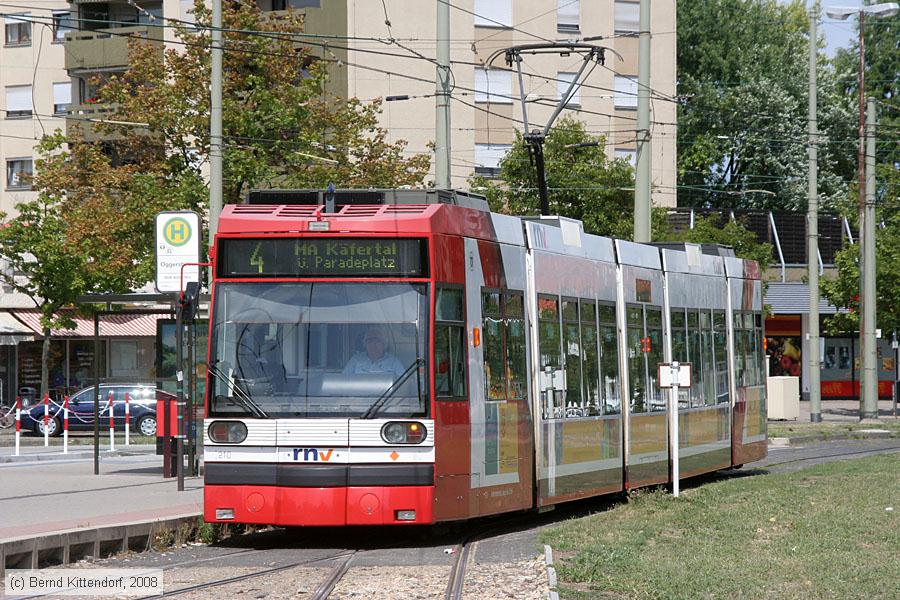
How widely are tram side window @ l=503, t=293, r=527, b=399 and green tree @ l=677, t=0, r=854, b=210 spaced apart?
160 ft

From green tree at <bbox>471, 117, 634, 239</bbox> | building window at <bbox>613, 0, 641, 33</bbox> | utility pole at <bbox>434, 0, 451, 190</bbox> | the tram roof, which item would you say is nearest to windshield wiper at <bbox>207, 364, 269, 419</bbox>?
the tram roof

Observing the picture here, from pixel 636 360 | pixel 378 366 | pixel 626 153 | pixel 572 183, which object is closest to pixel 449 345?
pixel 378 366

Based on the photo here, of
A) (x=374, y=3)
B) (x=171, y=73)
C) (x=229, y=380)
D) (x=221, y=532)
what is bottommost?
(x=221, y=532)

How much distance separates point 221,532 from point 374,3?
39.8 meters

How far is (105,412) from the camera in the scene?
127 ft

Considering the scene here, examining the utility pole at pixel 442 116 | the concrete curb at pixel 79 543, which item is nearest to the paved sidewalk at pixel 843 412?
the utility pole at pixel 442 116

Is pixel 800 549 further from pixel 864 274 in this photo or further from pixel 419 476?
pixel 864 274

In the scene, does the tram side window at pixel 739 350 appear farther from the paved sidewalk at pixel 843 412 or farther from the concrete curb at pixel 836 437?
the paved sidewalk at pixel 843 412

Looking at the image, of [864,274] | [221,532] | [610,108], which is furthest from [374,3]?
[221,532]

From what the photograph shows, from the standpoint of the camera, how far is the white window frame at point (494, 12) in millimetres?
53656

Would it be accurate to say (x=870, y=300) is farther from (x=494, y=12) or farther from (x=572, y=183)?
(x=494, y=12)

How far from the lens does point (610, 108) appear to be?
56062 millimetres

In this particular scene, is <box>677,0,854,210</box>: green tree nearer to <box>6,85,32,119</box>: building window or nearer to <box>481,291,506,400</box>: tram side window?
<box>6,85,32,119</box>: building window

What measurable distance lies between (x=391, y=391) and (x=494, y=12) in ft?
138
